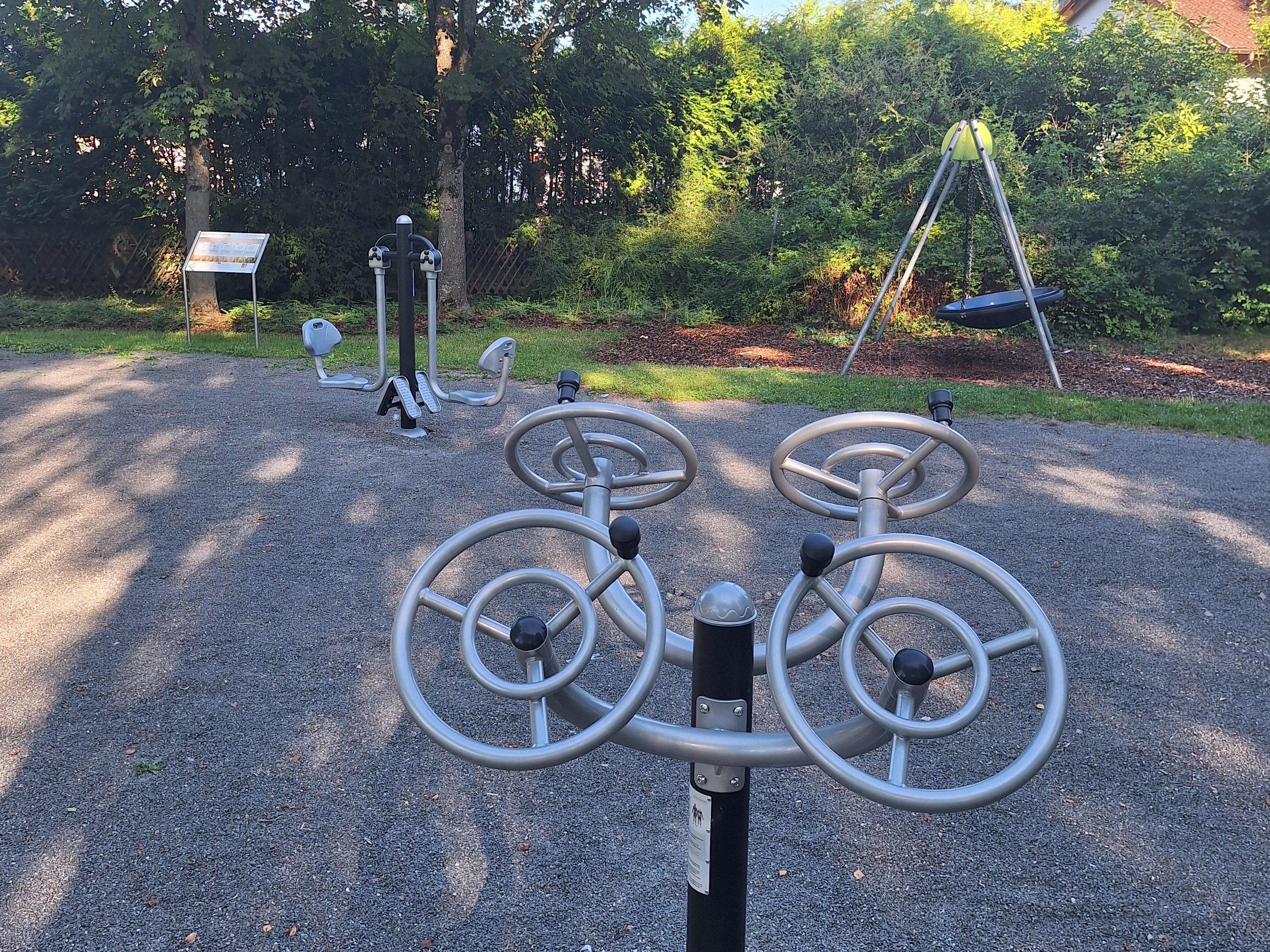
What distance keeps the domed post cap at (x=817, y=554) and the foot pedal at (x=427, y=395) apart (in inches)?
233

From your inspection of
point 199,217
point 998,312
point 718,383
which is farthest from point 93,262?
point 998,312

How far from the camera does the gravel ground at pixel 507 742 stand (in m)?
2.26

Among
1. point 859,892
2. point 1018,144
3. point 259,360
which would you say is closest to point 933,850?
point 859,892

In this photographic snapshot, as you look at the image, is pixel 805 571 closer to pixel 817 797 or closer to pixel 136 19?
pixel 817 797

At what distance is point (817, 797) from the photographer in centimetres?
273

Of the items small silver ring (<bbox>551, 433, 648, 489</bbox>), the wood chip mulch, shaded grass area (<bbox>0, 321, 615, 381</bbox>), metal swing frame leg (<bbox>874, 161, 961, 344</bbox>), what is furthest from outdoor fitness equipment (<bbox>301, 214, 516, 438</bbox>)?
metal swing frame leg (<bbox>874, 161, 961, 344</bbox>)

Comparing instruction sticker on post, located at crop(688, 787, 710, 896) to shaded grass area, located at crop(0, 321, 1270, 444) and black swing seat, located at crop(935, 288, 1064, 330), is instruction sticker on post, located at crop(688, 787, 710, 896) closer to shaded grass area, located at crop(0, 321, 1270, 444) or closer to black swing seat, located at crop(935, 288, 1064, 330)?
shaded grass area, located at crop(0, 321, 1270, 444)

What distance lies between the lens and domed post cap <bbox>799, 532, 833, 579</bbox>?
1.22 m

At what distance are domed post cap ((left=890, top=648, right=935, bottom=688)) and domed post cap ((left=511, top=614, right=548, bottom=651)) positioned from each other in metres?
0.47

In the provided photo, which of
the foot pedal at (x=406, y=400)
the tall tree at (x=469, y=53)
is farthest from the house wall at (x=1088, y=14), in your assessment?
the foot pedal at (x=406, y=400)

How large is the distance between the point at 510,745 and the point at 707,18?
41.8 feet

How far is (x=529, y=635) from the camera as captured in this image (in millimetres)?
1345

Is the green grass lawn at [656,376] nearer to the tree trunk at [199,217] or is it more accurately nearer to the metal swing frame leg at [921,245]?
the tree trunk at [199,217]

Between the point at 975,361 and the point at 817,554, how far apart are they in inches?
390
